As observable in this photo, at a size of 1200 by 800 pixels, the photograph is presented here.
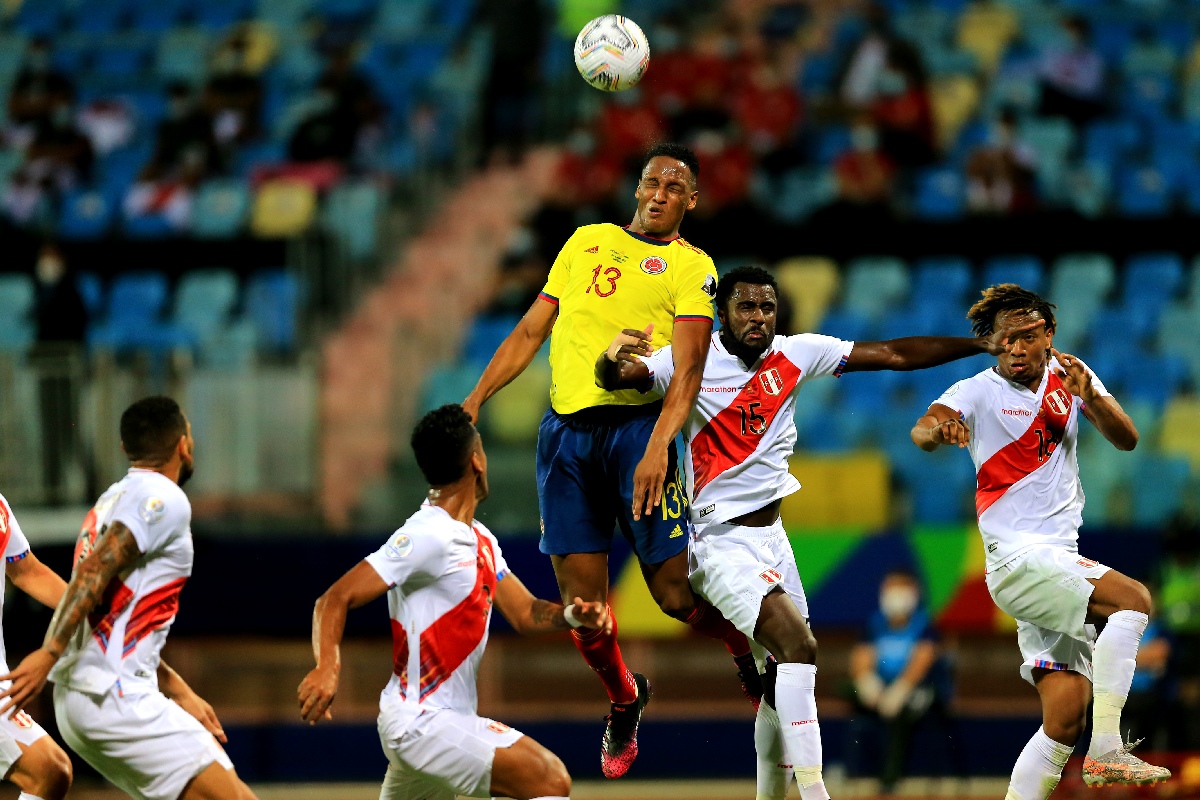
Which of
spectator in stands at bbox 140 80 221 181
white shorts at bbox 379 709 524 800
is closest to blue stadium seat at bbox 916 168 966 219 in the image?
spectator in stands at bbox 140 80 221 181

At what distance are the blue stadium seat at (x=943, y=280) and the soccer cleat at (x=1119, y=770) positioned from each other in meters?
8.14

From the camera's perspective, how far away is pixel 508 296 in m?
15.0

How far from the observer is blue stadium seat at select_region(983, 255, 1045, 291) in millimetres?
14383

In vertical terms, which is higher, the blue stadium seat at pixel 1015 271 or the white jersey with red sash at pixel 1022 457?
the blue stadium seat at pixel 1015 271

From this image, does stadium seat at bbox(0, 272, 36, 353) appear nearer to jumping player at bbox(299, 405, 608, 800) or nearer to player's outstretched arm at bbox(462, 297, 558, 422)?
player's outstretched arm at bbox(462, 297, 558, 422)

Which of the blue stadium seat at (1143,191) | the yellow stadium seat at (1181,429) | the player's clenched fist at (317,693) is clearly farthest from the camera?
the blue stadium seat at (1143,191)

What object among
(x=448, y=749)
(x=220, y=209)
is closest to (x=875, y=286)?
(x=220, y=209)

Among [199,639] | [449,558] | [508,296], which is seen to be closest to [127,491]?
[449,558]

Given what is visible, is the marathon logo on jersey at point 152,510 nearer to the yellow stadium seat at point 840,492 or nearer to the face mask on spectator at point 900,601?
the face mask on spectator at point 900,601

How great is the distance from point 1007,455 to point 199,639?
7668 mm

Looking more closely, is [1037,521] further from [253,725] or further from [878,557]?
[253,725]

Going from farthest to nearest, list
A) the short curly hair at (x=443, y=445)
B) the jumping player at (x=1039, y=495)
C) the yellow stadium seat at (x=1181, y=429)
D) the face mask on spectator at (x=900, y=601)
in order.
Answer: the yellow stadium seat at (x=1181, y=429)
the face mask on spectator at (x=900, y=601)
the jumping player at (x=1039, y=495)
the short curly hair at (x=443, y=445)

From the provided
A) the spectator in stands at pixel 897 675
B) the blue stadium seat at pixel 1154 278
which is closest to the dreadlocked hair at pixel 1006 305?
the spectator in stands at pixel 897 675

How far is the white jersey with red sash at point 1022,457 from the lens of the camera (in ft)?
23.8
